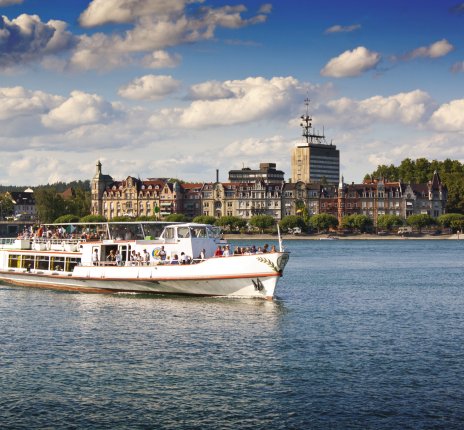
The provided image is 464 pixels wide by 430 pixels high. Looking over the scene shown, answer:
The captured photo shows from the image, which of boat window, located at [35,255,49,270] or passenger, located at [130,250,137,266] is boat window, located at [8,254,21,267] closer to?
boat window, located at [35,255,49,270]

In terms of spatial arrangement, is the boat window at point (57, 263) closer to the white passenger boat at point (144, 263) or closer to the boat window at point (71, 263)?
the white passenger boat at point (144, 263)

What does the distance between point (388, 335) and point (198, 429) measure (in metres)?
18.3

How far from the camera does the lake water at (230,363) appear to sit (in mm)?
27891

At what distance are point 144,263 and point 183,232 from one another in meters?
3.56

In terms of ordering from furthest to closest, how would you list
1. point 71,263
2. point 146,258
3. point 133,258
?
1. point 71,263
2. point 133,258
3. point 146,258

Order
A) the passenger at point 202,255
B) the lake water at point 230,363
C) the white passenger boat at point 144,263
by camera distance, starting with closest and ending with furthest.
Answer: the lake water at point 230,363 → the white passenger boat at point 144,263 → the passenger at point 202,255

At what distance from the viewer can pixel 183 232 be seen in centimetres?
5806

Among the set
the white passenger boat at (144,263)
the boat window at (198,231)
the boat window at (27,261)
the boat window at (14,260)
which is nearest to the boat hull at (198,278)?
the white passenger boat at (144,263)

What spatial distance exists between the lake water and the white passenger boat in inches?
52.8

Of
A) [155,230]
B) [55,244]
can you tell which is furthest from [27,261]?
[155,230]

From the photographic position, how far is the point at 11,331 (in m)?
43.6

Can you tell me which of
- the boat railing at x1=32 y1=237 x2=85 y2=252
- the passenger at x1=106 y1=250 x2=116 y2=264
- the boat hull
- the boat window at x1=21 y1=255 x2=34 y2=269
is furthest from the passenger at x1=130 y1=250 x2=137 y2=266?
the boat window at x1=21 y1=255 x2=34 y2=269

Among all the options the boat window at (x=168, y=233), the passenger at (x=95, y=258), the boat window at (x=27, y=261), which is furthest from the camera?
the boat window at (x=27, y=261)

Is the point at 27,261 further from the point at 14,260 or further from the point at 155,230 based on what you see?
the point at 155,230
